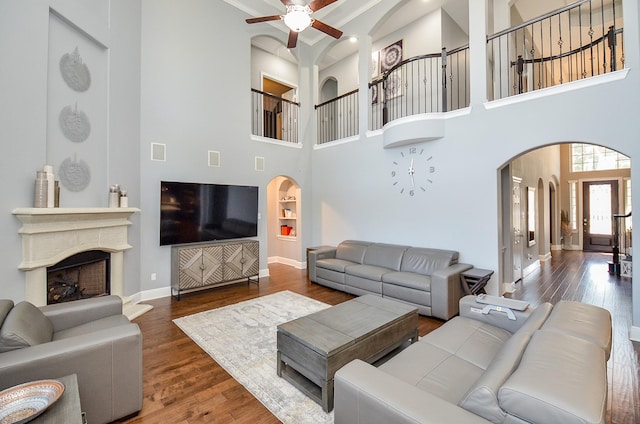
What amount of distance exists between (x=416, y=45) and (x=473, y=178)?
13.1 ft

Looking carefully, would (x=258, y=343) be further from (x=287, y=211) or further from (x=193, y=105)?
(x=287, y=211)

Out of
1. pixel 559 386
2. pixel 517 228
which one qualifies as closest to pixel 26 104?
pixel 559 386

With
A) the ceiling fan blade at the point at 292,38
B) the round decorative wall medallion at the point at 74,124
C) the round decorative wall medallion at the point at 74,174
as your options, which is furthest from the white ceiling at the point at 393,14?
the round decorative wall medallion at the point at 74,174

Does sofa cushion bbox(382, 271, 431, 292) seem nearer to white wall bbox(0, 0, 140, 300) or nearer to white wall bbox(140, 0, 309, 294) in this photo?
white wall bbox(140, 0, 309, 294)

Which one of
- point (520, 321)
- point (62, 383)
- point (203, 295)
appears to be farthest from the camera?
point (203, 295)

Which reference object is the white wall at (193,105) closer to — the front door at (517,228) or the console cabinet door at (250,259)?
the console cabinet door at (250,259)

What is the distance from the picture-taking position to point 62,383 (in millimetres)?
1592

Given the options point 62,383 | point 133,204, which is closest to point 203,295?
point 133,204

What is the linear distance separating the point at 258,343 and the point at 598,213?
12.2 m

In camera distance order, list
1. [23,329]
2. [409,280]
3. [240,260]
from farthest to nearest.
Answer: [240,260] < [409,280] < [23,329]

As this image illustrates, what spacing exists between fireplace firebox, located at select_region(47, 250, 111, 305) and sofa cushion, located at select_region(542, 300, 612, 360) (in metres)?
4.90

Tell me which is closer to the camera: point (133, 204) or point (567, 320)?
point (567, 320)

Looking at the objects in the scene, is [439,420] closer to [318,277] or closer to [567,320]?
[567,320]

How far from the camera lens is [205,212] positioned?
5258 mm
